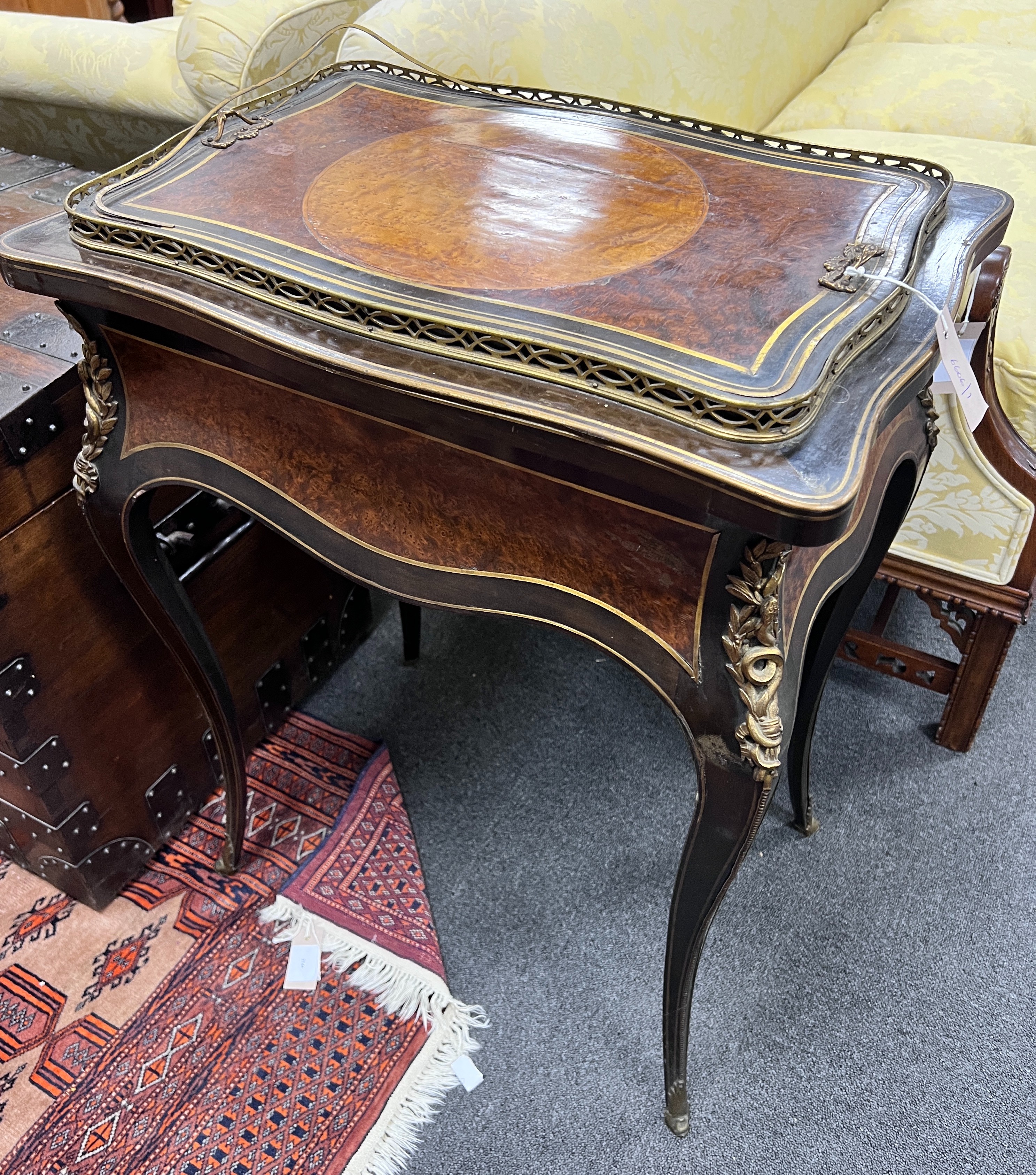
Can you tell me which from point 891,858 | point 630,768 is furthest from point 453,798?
point 891,858

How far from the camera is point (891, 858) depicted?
1.16m

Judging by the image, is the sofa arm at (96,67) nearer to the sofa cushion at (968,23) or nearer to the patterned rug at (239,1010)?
the patterned rug at (239,1010)

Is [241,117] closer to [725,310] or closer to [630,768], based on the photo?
[725,310]

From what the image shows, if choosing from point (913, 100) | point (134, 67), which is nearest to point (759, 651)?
point (134, 67)

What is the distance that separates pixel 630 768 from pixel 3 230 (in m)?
0.98

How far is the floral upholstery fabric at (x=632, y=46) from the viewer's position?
1077mm

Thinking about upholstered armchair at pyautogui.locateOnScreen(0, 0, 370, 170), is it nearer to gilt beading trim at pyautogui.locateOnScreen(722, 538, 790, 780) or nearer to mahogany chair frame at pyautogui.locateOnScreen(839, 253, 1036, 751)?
gilt beading trim at pyautogui.locateOnScreen(722, 538, 790, 780)

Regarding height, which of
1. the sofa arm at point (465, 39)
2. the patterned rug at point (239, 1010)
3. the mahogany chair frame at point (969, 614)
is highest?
the sofa arm at point (465, 39)

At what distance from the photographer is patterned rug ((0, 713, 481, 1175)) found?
930 mm

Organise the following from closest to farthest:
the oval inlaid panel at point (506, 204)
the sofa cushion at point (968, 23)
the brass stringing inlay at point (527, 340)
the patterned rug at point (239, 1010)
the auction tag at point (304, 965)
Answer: the brass stringing inlay at point (527, 340) → the oval inlaid panel at point (506, 204) → the patterned rug at point (239, 1010) → the auction tag at point (304, 965) → the sofa cushion at point (968, 23)

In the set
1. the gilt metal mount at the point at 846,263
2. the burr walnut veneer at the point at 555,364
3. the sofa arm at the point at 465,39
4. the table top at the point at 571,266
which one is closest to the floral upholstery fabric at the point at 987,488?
the burr walnut veneer at the point at 555,364

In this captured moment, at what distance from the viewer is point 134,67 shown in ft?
4.16

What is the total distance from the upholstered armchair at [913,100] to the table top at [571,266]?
0.23 m

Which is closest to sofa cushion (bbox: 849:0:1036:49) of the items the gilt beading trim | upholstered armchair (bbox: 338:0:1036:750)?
upholstered armchair (bbox: 338:0:1036:750)
